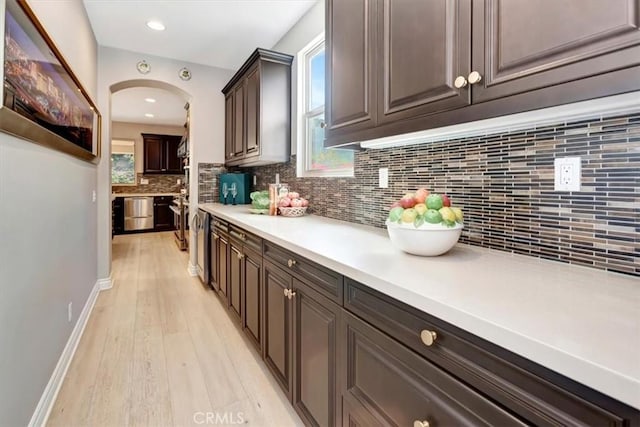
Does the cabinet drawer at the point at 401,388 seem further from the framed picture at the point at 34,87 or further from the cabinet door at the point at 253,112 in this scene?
the cabinet door at the point at 253,112

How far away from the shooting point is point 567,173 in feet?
3.39

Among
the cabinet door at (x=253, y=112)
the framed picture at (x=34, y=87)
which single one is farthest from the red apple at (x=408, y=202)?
the cabinet door at (x=253, y=112)

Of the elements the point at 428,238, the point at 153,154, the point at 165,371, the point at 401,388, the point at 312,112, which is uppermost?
the point at 153,154

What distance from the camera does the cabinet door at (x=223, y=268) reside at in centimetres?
269

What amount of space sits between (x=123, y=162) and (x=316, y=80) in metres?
6.86

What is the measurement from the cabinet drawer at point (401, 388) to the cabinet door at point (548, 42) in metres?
0.76

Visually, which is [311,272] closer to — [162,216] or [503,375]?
[503,375]

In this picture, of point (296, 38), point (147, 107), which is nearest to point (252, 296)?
point (296, 38)

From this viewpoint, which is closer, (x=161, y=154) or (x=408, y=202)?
(x=408, y=202)

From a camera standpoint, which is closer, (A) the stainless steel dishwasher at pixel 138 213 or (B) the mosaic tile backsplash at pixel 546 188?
(B) the mosaic tile backsplash at pixel 546 188

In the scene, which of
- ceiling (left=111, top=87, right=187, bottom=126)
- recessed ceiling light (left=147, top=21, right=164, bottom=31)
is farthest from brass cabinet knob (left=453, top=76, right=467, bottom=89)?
ceiling (left=111, top=87, right=187, bottom=126)

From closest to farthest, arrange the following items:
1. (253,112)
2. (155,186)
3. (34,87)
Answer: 1. (34,87)
2. (253,112)
3. (155,186)

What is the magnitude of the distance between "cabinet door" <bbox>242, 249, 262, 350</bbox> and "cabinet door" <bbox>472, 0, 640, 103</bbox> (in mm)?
1459

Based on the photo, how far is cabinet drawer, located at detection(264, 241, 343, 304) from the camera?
1154 mm
